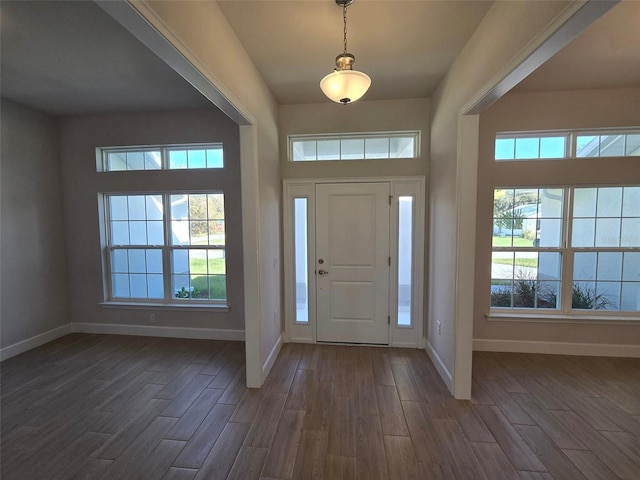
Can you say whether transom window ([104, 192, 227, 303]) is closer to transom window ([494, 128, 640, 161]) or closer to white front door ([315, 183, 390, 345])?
white front door ([315, 183, 390, 345])

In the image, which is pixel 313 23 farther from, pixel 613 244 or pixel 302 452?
pixel 613 244

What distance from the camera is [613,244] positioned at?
2904mm

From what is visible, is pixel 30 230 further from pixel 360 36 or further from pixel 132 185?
pixel 360 36

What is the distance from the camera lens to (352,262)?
3.18 m

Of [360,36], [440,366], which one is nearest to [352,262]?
[440,366]

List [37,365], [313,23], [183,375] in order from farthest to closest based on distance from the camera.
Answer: [37,365] → [183,375] → [313,23]

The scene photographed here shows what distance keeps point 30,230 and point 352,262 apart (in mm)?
3937

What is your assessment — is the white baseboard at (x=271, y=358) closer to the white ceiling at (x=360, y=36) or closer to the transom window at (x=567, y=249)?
the transom window at (x=567, y=249)

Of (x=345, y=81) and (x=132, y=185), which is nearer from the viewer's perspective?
(x=345, y=81)

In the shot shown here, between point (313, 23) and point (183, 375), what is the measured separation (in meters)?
3.27

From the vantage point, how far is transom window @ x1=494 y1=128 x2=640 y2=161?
Answer: 281 cm

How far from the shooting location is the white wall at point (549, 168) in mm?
2764

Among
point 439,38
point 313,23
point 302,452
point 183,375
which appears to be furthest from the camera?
point 183,375

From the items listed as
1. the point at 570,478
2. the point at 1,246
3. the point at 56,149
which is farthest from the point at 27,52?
the point at 570,478
